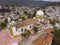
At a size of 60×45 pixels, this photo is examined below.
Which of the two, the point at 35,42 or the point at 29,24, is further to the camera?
the point at 29,24

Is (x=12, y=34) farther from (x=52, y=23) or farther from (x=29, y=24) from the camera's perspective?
(x=52, y=23)

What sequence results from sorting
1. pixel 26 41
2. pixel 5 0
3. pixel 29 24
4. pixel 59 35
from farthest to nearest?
pixel 5 0 < pixel 29 24 < pixel 59 35 < pixel 26 41

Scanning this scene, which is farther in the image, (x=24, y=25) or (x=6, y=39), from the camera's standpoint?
(x=24, y=25)

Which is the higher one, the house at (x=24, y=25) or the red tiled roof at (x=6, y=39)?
the red tiled roof at (x=6, y=39)

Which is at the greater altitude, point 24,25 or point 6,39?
point 6,39

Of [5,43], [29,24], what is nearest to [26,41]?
[5,43]

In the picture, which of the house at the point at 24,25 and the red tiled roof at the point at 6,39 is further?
the house at the point at 24,25

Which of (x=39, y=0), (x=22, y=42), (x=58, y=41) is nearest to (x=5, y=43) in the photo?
(x=22, y=42)

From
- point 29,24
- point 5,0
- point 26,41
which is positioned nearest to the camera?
point 26,41

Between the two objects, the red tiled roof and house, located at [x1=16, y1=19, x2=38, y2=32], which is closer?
the red tiled roof

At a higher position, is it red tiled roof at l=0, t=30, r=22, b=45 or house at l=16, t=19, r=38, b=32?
red tiled roof at l=0, t=30, r=22, b=45
